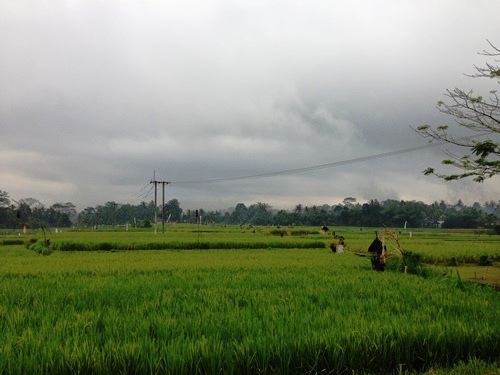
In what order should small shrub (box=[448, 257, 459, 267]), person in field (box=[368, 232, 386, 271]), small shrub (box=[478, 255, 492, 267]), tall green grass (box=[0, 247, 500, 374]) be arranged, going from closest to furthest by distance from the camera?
tall green grass (box=[0, 247, 500, 374]), person in field (box=[368, 232, 386, 271]), small shrub (box=[478, 255, 492, 267]), small shrub (box=[448, 257, 459, 267])

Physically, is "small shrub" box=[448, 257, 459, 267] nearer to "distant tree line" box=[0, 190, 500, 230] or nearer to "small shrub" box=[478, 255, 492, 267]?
"small shrub" box=[478, 255, 492, 267]

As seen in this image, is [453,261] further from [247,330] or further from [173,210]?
[173,210]

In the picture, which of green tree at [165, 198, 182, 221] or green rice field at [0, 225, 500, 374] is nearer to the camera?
green rice field at [0, 225, 500, 374]

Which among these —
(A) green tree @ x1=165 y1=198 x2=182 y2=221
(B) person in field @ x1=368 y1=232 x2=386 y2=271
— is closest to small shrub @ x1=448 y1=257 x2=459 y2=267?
(B) person in field @ x1=368 y1=232 x2=386 y2=271

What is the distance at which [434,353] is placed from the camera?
513 cm

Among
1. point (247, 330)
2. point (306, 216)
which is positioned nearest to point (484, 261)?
point (247, 330)

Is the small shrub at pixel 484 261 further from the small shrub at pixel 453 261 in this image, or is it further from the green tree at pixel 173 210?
the green tree at pixel 173 210

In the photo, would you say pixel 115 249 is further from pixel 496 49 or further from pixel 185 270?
pixel 496 49

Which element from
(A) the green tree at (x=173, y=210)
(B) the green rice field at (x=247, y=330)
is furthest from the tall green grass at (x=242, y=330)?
(A) the green tree at (x=173, y=210)

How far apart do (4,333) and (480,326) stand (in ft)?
20.9

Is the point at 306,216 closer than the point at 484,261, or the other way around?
the point at 484,261

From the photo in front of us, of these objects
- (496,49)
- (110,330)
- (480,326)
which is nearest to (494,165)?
(496,49)

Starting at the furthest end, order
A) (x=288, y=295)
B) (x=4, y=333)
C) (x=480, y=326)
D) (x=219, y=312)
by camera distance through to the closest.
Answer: (x=288, y=295) < (x=219, y=312) < (x=480, y=326) < (x=4, y=333)

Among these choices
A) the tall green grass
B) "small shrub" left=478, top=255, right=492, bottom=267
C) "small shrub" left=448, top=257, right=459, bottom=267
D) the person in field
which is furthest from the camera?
"small shrub" left=448, top=257, right=459, bottom=267
